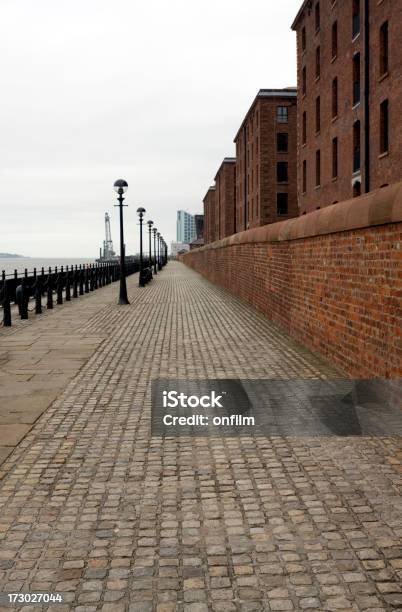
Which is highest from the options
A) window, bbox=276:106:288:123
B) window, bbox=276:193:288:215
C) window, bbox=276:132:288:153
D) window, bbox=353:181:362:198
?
window, bbox=276:106:288:123

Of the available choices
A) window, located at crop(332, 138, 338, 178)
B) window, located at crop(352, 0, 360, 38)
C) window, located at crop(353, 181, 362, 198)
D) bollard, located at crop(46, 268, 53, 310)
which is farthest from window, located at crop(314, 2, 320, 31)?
bollard, located at crop(46, 268, 53, 310)

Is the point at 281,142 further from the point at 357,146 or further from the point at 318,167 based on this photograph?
the point at 357,146

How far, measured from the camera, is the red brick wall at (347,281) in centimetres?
647

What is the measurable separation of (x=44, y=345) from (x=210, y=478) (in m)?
7.28

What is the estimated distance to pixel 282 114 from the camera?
51906 mm

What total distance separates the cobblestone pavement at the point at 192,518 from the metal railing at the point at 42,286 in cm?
989

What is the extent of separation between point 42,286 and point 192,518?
18.9 meters

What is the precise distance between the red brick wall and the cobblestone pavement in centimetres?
174

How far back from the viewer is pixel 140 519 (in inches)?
155

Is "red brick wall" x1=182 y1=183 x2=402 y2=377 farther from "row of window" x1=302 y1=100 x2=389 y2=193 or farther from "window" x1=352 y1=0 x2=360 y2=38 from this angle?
"window" x1=352 y1=0 x2=360 y2=38

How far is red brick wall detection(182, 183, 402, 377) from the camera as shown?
6.47m

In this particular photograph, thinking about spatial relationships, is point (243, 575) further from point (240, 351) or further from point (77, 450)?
point (240, 351)

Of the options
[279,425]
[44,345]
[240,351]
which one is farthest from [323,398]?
[44,345]

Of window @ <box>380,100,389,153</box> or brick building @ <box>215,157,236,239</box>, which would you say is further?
brick building @ <box>215,157,236,239</box>
